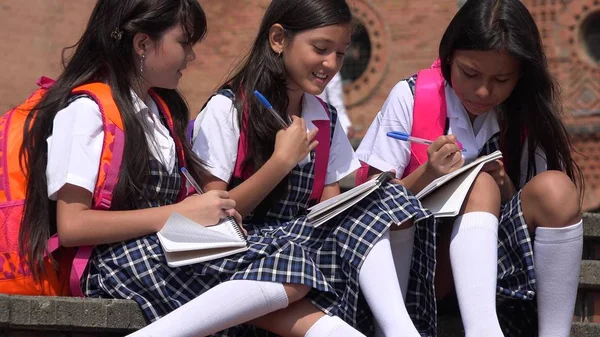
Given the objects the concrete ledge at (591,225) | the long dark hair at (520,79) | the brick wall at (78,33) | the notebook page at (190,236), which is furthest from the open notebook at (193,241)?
the brick wall at (78,33)

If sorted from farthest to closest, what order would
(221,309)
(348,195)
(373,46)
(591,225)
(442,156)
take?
(373,46) → (591,225) → (442,156) → (348,195) → (221,309)

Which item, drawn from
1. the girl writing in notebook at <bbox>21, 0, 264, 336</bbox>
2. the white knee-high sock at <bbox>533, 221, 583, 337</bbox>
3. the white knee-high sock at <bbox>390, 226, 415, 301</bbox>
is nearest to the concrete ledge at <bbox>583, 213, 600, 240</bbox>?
the white knee-high sock at <bbox>533, 221, 583, 337</bbox>

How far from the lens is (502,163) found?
3.75 m

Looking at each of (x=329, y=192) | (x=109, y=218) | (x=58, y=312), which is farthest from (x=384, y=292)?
(x=58, y=312)

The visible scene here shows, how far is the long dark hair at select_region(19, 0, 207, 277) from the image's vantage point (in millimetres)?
3357

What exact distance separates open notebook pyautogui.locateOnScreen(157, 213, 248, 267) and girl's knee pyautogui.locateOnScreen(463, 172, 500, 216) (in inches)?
27.5

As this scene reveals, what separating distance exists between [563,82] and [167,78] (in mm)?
8366

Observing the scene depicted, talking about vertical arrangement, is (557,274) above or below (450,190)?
below

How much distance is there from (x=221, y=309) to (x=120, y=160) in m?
Result: 0.54

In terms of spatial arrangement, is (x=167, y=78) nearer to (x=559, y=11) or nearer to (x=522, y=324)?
(x=522, y=324)

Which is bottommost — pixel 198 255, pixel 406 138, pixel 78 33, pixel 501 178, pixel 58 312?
pixel 78 33

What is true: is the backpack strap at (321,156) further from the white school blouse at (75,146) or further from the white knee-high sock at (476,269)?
the white school blouse at (75,146)

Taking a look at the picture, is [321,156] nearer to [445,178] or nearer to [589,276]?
[445,178]

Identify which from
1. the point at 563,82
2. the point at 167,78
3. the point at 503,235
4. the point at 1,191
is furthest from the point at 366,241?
the point at 563,82
